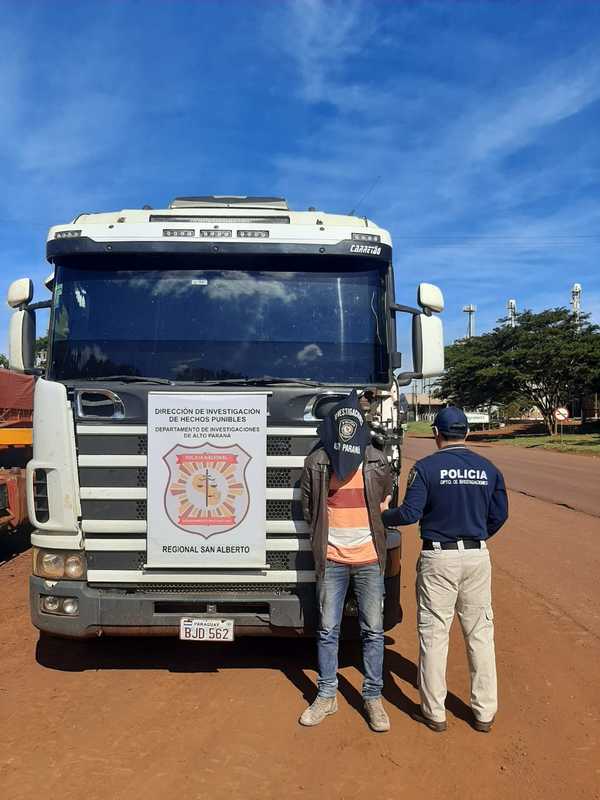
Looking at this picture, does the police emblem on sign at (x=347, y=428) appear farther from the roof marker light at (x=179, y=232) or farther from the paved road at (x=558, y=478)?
the paved road at (x=558, y=478)

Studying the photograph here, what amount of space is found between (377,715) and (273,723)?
605mm

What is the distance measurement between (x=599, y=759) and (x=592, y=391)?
140 feet

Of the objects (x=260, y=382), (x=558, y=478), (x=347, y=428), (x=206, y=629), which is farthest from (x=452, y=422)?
(x=558, y=478)

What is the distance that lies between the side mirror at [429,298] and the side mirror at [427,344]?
8 cm

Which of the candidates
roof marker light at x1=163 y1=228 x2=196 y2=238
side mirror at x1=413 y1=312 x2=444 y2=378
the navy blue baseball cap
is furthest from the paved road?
roof marker light at x1=163 y1=228 x2=196 y2=238

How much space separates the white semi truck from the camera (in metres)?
4.39

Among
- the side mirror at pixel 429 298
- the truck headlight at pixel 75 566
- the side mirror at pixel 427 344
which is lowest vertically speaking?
the truck headlight at pixel 75 566

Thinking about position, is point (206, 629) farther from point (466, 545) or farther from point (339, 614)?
point (466, 545)

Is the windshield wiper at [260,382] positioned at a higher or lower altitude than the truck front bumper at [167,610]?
higher

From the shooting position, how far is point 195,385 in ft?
14.8

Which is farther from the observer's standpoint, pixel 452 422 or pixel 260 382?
pixel 260 382

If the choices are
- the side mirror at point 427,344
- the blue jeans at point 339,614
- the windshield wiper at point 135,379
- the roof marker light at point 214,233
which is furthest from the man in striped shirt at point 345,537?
the roof marker light at point 214,233

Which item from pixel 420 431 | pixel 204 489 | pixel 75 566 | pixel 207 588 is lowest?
pixel 420 431

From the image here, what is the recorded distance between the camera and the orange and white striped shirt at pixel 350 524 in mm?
4125
